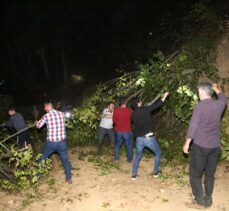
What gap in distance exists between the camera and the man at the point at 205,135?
22.5 ft

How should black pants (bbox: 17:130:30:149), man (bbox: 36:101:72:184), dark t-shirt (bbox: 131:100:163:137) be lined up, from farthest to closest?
black pants (bbox: 17:130:30:149) < dark t-shirt (bbox: 131:100:163:137) < man (bbox: 36:101:72:184)

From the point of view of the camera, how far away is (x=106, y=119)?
10922 millimetres

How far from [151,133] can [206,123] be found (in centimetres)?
205

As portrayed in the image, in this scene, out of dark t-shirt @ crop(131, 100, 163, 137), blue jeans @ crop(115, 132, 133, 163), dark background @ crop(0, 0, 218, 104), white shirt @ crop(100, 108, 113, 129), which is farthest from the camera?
dark background @ crop(0, 0, 218, 104)

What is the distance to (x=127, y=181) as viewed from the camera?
8961mm

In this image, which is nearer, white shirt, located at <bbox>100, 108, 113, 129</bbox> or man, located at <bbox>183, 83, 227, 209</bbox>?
man, located at <bbox>183, 83, 227, 209</bbox>

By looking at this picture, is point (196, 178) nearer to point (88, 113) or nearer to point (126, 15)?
point (88, 113)

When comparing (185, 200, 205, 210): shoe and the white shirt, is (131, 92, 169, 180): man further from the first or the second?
the white shirt

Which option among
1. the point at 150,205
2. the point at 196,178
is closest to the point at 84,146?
the point at 150,205

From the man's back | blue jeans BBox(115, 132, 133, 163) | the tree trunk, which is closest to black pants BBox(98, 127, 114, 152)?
blue jeans BBox(115, 132, 133, 163)

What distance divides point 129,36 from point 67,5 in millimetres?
6385

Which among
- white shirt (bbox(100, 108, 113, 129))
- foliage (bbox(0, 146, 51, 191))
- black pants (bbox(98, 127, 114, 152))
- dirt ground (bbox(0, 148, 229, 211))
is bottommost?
dirt ground (bbox(0, 148, 229, 211))

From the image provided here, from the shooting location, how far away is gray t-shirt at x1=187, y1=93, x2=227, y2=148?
22.5ft

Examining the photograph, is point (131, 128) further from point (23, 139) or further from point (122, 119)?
point (23, 139)
